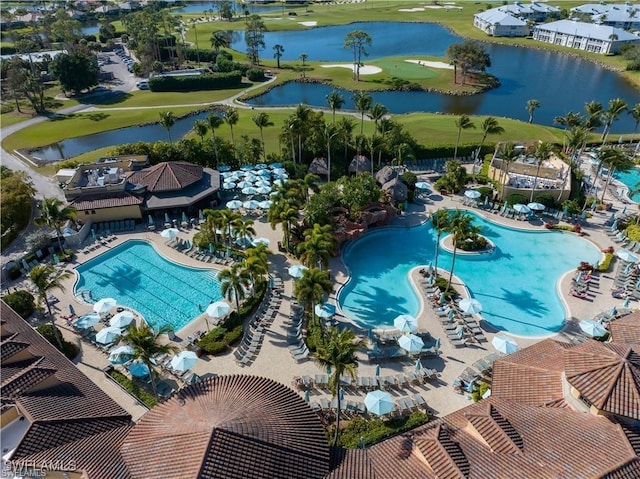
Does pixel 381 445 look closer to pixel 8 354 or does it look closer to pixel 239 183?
pixel 8 354

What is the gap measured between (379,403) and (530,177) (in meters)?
44.2

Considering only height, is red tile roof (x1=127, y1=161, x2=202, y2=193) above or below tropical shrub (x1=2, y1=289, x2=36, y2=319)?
above

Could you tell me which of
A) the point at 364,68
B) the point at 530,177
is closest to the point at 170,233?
the point at 530,177

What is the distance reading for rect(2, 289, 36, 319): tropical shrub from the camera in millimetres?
38844

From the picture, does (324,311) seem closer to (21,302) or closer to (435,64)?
(21,302)

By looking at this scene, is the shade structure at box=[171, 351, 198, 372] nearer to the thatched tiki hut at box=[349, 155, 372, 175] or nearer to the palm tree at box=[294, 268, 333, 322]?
the palm tree at box=[294, 268, 333, 322]

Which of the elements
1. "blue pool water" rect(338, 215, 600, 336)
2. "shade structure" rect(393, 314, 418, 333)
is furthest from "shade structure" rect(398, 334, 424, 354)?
"blue pool water" rect(338, 215, 600, 336)

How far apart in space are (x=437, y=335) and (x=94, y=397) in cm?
2581

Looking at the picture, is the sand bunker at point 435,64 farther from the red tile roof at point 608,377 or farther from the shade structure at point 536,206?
the red tile roof at point 608,377

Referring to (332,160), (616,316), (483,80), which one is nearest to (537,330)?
(616,316)

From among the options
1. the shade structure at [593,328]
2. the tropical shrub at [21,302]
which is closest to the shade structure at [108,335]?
the tropical shrub at [21,302]

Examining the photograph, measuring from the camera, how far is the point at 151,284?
44031 millimetres

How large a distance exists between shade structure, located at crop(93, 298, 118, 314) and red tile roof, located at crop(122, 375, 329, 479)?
1604cm

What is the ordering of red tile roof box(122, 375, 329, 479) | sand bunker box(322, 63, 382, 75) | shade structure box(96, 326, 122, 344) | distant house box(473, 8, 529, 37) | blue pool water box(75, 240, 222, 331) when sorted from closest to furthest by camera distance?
1. red tile roof box(122, 375, 329, 479)
2. shade structure box(96, 326, 122, 344)
3. blue pool water box(75, 240, 222, 331)
4. sand bunker box(322, 63, 382, 75)
5. distant house box(473, 8, 529, 37)
